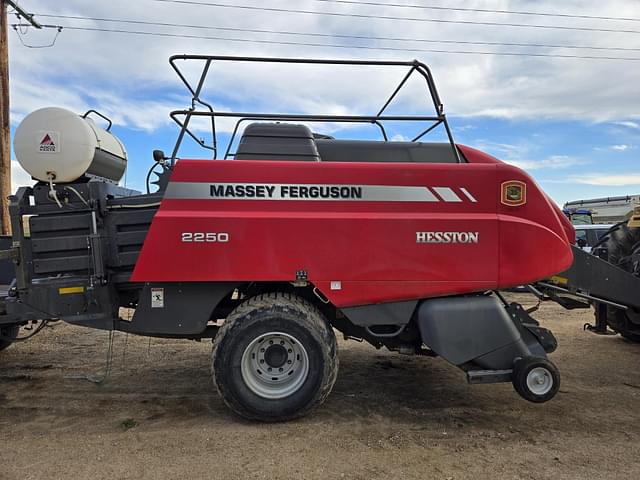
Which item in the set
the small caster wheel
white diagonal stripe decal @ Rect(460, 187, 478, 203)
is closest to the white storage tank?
white diagonal stripe decal @ Rect(460, 187, 478, 203)

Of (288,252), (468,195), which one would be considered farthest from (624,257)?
(288,252)

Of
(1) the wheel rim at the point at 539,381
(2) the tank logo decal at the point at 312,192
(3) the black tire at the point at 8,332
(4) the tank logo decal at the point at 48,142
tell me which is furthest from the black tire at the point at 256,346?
(3) the black tire at the point at 8,332


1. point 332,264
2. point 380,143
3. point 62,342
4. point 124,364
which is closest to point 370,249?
point 332,264

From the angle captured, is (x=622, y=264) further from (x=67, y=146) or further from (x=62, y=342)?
(x=62, y=342)

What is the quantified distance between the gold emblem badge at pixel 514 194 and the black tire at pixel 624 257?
7.96ft

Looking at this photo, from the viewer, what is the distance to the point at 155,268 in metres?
3.70

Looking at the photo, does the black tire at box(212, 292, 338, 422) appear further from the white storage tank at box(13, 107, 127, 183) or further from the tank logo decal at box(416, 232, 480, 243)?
the white storage tank at box(13, 107, 127, 183)

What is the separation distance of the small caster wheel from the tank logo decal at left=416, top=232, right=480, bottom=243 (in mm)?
1028

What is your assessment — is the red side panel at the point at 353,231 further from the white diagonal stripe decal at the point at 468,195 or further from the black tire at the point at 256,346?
the black tire at the point at 256,346

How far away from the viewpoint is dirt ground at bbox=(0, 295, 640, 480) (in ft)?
10.3

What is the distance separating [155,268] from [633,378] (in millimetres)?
4840

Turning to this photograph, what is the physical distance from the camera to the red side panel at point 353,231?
12.1 ft

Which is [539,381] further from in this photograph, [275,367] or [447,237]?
[275,367]

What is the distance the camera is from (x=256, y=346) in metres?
3.81
